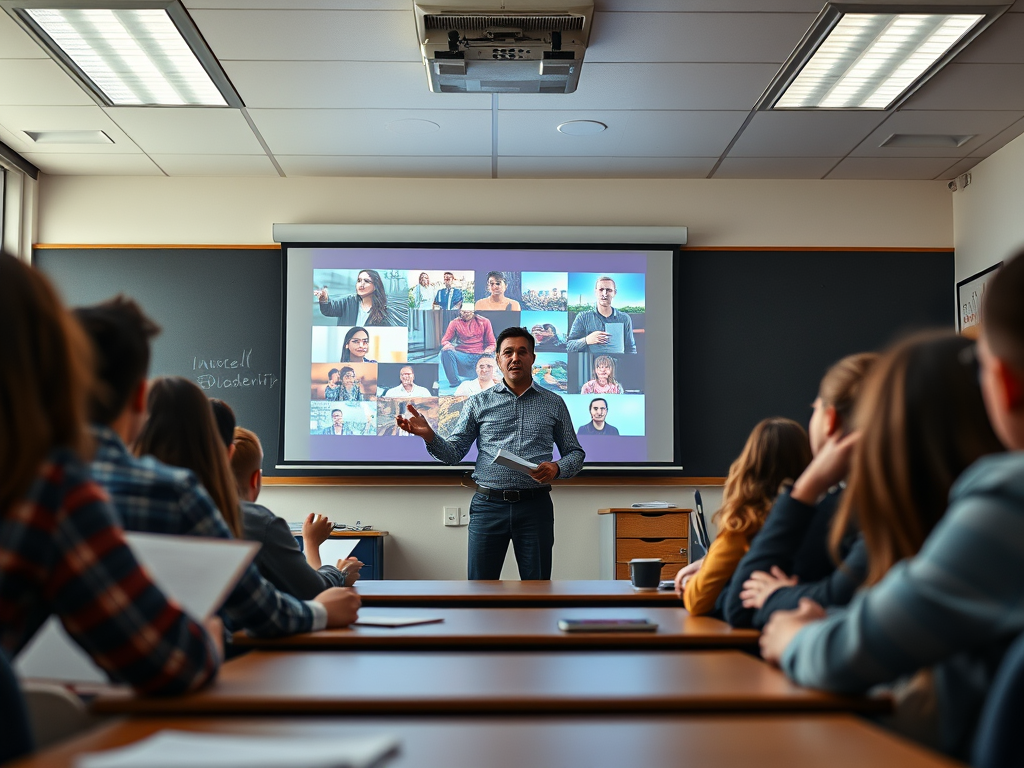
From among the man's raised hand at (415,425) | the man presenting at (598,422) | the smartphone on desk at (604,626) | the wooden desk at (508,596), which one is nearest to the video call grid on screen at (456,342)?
the man presenting at (598,422)

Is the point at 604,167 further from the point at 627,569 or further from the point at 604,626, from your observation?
the point at 604,626

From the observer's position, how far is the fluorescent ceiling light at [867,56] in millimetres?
3529

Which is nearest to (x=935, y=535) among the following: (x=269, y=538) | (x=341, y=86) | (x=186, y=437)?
(x=186, y=437)

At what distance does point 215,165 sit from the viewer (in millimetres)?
5223

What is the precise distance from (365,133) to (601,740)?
13.7ft

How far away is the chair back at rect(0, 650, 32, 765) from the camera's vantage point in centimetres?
90

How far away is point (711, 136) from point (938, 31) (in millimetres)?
1325

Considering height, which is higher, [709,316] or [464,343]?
[709,316]

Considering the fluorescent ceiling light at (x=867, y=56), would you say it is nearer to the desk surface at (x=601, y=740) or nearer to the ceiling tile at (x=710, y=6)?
the ceiling tile at (x=710, y=6)

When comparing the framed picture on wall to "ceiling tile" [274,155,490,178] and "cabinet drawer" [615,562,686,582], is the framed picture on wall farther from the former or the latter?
"ceiling tile" [274,155,490,178]

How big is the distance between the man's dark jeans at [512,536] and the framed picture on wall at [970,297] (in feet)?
8.69

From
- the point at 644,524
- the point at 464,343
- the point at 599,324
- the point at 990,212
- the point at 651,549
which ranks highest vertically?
the point at 990,212

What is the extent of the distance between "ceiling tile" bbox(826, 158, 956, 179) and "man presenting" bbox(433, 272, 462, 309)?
2299 mm

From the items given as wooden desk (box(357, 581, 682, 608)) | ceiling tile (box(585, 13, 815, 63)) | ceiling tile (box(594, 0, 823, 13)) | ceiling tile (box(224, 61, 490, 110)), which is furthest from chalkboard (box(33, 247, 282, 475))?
ceiling tile (box(594, 0, 823, 13))
